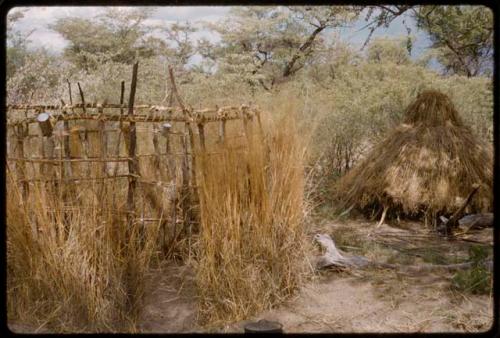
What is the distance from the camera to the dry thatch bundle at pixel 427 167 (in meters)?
4.91

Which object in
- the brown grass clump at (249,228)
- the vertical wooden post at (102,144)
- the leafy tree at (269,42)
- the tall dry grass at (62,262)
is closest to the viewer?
the tall dry grass at (62,262)

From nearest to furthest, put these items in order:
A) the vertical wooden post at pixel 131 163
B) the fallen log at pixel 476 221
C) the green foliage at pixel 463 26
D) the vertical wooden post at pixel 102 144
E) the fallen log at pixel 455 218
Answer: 1. the vertical wooden post at pixel 102 144
2. the vertical wooden post at pixel 131 163
3. the green foliage at pixel 463 26
4. the fallen log at pixel 455 218
5. the fallen log at pixel 476 221

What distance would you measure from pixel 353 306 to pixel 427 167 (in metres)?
2.10

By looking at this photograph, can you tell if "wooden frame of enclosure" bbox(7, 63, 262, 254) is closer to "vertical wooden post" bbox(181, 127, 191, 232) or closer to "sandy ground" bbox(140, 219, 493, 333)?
"vertical wooden post" bbox(181, 127, 191, 232)

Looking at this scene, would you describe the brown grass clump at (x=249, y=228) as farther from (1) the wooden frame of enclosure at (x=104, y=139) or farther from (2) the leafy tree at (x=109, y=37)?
(2) the leafy tree at (x=109, y=37)

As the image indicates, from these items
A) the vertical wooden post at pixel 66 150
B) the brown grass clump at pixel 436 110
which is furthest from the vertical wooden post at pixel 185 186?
the brown grass clump at pixel 436 110

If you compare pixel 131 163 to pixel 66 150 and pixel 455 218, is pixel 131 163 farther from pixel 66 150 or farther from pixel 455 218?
pixel 455 218

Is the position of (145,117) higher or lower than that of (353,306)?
higher

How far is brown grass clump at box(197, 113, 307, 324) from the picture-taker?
307cm

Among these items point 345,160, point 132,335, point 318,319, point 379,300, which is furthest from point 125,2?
point 345,160

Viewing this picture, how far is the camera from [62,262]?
286 cm

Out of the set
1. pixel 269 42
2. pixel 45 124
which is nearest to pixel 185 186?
pixel 45 124

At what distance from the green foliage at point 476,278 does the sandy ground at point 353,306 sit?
5 cm

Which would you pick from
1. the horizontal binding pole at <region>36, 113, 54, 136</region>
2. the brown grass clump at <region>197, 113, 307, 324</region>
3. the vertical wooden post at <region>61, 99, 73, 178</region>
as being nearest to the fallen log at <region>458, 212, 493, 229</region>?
the brown grass clump at <region>197, 113, 307, 324</region>
